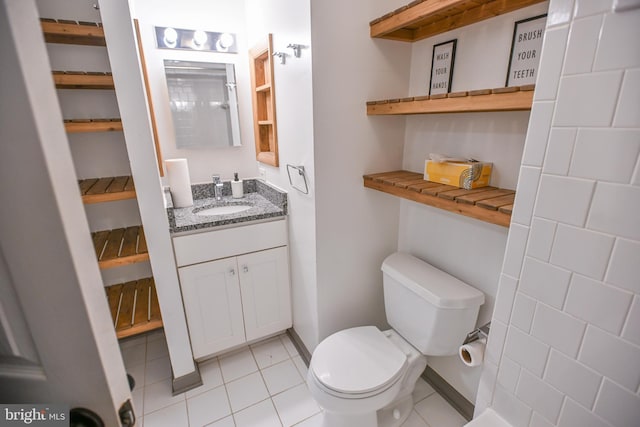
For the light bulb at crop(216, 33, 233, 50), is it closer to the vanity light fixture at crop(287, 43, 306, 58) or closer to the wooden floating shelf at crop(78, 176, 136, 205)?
the vanity light fixture at crop(287, 43, 306, 58)

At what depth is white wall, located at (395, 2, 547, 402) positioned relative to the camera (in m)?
1.08

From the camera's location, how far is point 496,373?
93cm

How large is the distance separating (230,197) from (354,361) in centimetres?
132

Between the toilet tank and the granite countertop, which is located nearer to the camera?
the toilet tank

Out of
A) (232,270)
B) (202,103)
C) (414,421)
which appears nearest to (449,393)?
(414,421)

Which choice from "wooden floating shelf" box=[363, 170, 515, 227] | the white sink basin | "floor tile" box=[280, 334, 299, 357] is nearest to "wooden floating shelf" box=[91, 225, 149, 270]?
the white sink basin

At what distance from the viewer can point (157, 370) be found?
1778mm

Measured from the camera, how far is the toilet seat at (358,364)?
3.92 ft

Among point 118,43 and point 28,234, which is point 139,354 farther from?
point 28,234

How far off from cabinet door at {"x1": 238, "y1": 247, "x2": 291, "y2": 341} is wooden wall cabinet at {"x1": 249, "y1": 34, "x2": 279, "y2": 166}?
577 mm

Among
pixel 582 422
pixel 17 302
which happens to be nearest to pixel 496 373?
pixel 582 422

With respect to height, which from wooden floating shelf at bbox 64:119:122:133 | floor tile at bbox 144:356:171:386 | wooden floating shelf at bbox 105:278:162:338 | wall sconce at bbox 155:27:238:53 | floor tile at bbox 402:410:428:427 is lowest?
floor tile at bbox 402:410:428:427

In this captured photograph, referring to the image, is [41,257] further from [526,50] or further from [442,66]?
[442,66]

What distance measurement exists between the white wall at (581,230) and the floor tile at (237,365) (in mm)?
1442
